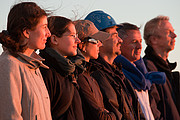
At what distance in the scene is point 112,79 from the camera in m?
6.30

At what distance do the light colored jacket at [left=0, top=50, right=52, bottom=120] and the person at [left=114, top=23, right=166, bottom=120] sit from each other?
3.74 metres

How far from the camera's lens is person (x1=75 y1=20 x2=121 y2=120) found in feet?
17.0

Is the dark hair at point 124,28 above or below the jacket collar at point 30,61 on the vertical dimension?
below

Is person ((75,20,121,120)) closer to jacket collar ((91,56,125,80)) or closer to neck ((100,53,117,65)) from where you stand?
jacket collar ((91,56,125,80))

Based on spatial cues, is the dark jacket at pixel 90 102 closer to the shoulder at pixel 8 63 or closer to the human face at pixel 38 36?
the human face at pixel 38 36

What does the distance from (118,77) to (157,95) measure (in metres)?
2.01

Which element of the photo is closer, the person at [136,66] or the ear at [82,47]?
the ear at [82,47]

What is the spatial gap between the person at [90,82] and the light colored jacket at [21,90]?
48.0 inches

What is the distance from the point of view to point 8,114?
3527mm

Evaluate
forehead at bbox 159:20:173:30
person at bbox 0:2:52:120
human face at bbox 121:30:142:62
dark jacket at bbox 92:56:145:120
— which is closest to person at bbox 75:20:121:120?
dark jacket at bbox 92:56:145:120

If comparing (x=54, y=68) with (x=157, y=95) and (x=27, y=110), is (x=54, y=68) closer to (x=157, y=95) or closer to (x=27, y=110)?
(x=27, y=110)

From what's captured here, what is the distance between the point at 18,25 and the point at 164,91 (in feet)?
17.2

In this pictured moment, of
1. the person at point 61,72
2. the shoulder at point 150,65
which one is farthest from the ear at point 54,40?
the shoulder at point 150,65

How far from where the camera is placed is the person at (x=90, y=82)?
17.0 ft
